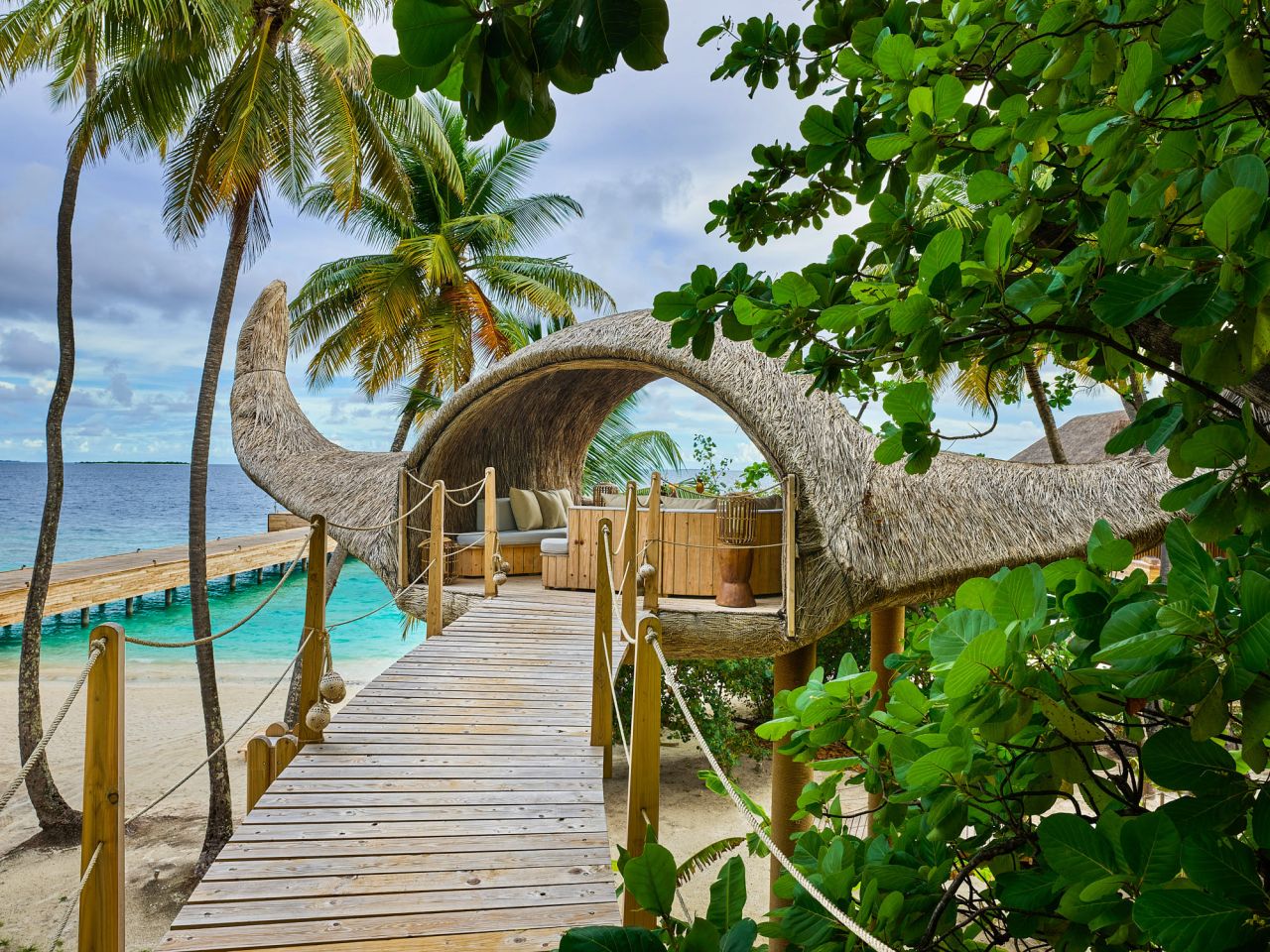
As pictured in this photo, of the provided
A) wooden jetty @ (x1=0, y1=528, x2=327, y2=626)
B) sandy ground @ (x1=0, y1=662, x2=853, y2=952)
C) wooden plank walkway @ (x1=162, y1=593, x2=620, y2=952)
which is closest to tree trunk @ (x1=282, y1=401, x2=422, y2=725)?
sandy ground @ (x1=0, y1=662, x2=853, y2=952)

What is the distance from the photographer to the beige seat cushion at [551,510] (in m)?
10.6

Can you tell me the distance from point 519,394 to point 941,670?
992 centimetres

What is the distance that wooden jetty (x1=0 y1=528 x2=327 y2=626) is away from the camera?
16.0 m

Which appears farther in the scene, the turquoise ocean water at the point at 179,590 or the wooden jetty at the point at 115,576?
the turquoise ocean water at the point at 179,590

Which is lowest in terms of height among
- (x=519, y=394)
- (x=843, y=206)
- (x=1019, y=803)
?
(x=1019, y=803)

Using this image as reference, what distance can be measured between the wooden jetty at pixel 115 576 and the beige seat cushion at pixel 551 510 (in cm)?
1026

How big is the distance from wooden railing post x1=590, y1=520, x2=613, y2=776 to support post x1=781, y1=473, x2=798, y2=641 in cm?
220

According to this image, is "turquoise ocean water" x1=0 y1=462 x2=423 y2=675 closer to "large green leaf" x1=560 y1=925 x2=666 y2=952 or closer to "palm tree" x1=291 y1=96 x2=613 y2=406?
"palm tree" x1=291 y1=96 x2=613 y2=406

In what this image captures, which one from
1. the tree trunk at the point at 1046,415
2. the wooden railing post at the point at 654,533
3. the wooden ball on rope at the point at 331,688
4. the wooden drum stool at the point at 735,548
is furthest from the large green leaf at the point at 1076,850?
the tree trunk at the point at 1046,415

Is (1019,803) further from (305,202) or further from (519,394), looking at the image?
(305,202)

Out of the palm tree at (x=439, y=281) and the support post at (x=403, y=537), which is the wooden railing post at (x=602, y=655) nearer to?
the support post at (x=403, y=537)

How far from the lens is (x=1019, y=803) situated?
1258 mm

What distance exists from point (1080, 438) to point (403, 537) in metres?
16.4

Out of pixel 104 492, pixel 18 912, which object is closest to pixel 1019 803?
pixel 18 912
